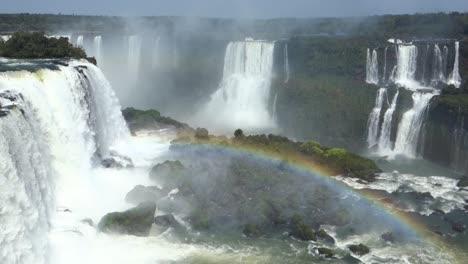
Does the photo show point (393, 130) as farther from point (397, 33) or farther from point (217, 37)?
point (217, 37)

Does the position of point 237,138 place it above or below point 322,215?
above

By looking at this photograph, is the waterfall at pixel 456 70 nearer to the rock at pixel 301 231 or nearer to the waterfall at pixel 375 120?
the waterfall at pixel 375 120

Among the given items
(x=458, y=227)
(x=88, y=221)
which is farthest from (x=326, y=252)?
(x=88, y=221)

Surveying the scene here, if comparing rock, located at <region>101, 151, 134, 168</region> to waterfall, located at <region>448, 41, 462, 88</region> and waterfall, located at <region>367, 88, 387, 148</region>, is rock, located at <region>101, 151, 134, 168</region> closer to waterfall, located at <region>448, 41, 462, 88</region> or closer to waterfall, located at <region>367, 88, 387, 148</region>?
waterfall, located at <region>367, 88, 387, 148</region>

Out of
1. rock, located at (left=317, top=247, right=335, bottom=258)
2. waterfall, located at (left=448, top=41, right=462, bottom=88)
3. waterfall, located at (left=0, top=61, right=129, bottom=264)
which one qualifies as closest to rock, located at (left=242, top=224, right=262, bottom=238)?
rock, located at (left=317, top=247, right=335, bottom=258)

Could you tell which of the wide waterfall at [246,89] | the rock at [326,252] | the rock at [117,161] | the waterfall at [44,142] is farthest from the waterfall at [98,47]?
the rock at [326,252]

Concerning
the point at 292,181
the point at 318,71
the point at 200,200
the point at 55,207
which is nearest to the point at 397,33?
the point at 318,71
